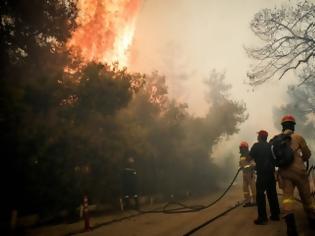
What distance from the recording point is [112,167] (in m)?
19.5

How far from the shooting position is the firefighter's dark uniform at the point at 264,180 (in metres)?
10.3

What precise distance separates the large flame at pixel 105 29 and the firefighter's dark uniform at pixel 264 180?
15695 millimetres

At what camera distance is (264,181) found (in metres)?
10.7

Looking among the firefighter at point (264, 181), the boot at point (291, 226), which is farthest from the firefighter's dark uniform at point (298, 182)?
the firefighter at point (264, 181)

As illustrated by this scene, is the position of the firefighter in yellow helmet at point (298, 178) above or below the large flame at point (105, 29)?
below

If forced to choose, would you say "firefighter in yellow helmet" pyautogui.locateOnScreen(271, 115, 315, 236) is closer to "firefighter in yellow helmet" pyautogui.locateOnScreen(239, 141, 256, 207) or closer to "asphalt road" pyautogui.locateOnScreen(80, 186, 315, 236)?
"asphalt road" pyautogui.locateOnScreen(80, 186, 315, 236)

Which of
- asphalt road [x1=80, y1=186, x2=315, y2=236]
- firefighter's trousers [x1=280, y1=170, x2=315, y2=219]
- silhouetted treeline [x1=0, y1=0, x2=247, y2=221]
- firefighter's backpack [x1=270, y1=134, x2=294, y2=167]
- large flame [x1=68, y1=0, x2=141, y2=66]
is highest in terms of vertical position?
large flame [x1=68, y1=0, x2=141, y2=66]

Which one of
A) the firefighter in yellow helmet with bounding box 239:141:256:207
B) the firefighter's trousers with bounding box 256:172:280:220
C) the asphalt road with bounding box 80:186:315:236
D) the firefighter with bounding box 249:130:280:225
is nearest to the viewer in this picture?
the asphalt road with bounding box 80:186:315:236

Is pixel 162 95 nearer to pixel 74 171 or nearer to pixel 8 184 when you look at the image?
pixel 74 171

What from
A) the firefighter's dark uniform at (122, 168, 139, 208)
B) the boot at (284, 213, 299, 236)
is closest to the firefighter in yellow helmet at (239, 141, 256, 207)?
the firefighter's dark uniform at (122, 168, 139, 208)

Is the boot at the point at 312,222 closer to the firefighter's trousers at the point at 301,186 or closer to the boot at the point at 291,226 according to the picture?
the firefighter's trousers at the point at 301,186

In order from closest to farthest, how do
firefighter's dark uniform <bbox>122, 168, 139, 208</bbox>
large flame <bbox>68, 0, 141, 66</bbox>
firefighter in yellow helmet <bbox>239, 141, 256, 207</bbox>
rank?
firefighter in yellow helmet <bbox>239, 141, 256, 207</bbox>, firefighter's dark uniform <bbox>122, 168, 139, 208</bbox>, large flame <bbox>68, 0, 141, 66</bbox>

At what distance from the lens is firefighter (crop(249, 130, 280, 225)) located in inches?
404

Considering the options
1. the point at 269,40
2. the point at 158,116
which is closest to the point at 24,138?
the point at 269,40
